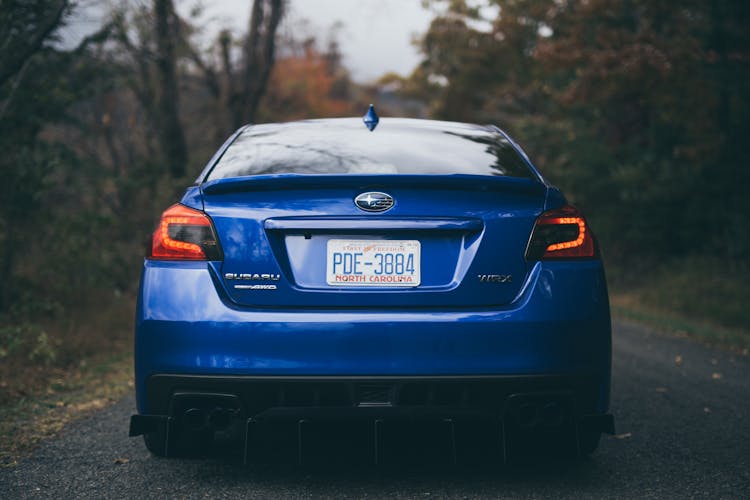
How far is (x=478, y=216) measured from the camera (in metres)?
3.26

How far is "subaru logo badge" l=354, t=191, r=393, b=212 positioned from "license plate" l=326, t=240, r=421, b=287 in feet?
0.41

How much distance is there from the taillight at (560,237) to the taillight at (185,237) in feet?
3.87

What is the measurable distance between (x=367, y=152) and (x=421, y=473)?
1.37m

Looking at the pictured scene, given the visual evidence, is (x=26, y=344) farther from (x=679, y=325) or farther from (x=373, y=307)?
(x=679, y=325)

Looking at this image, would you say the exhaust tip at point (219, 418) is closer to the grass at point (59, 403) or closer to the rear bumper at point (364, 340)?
the rear bumper at point (364, 340)

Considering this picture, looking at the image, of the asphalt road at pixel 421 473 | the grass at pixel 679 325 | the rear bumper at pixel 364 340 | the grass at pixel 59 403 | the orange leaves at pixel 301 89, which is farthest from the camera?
the orange leaves at pixel 301 89

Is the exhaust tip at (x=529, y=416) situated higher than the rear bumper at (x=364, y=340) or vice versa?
the rear bumper at (x=364, y=340)

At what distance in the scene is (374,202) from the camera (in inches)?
128

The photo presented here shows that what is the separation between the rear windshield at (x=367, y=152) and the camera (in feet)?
11.7

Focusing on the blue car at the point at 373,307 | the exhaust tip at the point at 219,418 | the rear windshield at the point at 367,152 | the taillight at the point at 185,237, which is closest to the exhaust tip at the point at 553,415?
the blue car at the point at 373,307

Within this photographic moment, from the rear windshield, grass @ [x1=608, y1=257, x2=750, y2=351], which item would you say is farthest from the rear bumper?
grass @ [x1=608, y1=257, x2=750, y2=351]

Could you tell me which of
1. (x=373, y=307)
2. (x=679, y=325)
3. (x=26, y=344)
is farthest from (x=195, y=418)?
(x=679, y=325)

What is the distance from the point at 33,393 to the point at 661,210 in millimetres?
14425

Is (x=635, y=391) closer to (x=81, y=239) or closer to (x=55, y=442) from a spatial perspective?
(x=55, y=442)
